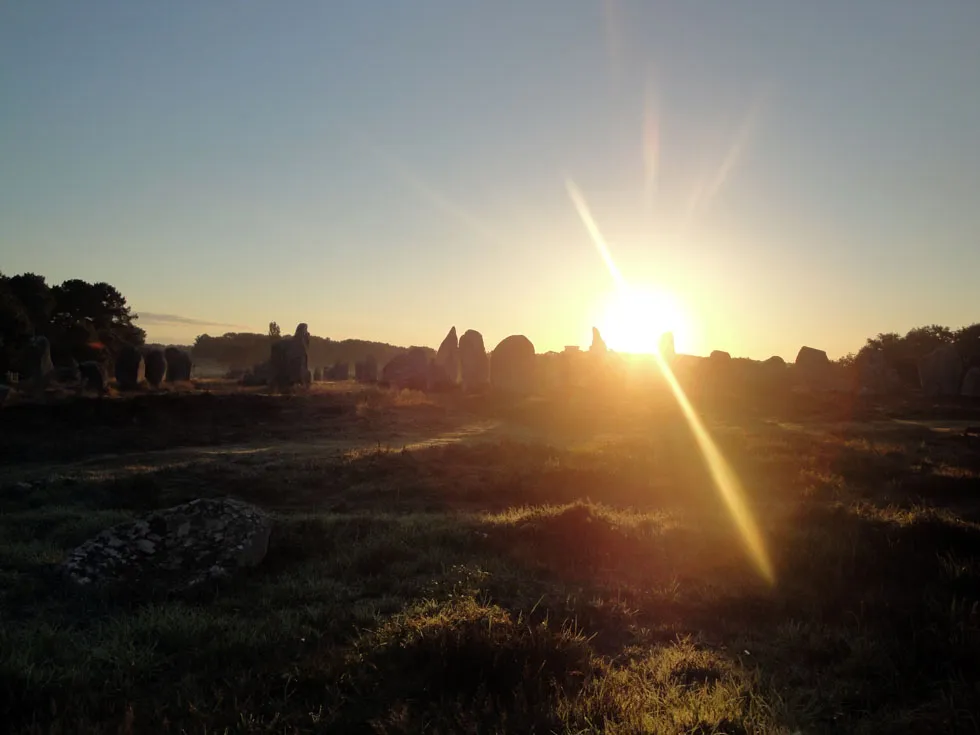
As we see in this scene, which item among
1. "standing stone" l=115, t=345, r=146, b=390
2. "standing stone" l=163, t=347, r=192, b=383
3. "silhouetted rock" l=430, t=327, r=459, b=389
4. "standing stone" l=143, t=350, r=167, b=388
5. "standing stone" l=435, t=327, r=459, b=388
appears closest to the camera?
"standing stone" l=115, t=345, r=146, b=390

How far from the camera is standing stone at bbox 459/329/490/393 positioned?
142 feet

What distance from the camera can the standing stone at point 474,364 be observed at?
43219 millimetres

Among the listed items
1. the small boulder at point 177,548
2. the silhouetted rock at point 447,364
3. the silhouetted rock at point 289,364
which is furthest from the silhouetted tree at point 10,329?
the small boulder at point 177,548

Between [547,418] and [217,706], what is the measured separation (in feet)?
93.7

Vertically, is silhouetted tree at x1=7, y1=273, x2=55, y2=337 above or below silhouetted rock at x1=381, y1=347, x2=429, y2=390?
above

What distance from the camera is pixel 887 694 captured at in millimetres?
4273

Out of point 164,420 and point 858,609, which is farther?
point 164,420

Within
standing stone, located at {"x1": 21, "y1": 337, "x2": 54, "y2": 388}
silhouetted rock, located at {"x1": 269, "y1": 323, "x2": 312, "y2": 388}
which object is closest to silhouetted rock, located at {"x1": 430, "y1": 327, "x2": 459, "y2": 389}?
silhouetted rock, located at {"x1": 269, "y1": 323, "x2": 312, "y2": 388}

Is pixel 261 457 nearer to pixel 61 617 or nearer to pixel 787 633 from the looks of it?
pixel 61 617

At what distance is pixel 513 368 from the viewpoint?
140 ft

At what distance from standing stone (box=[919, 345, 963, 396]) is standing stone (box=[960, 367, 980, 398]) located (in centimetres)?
110

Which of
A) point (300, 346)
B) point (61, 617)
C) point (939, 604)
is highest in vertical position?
point (300, 346)

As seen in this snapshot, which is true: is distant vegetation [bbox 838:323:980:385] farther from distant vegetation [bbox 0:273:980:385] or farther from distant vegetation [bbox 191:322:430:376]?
distant vegetation [bbox 191:322:430:376]

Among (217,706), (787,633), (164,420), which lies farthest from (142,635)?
(164,420)
